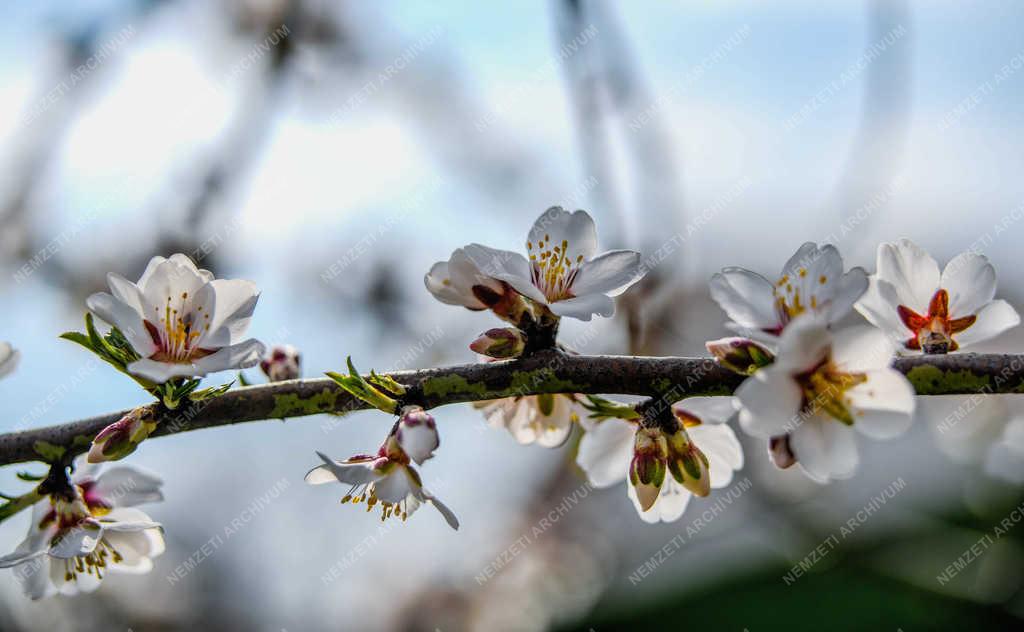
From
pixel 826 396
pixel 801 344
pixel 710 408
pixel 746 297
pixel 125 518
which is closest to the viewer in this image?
pixel 801 344

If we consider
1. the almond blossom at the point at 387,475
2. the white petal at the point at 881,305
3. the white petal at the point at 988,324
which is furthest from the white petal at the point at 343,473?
the white petal at the point at 988,324

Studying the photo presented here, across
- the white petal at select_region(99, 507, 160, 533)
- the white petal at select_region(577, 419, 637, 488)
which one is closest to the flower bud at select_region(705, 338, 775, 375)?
the white petal at select_region(577, 419, 637, 488)

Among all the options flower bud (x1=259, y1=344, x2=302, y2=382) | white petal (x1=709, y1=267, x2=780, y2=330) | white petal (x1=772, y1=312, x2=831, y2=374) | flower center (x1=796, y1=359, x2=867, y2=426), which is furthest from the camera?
flower bud (x1=259, y1=344, x2=302, y2=382)

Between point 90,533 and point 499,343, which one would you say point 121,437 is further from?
point 499,343

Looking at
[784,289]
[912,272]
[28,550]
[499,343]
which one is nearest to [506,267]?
[499,343]

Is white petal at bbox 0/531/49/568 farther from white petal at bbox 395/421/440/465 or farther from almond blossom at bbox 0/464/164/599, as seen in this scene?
white petal at bbox 395/421/440/465

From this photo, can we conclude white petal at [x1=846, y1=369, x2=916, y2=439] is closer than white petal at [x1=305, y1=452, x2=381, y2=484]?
Yes

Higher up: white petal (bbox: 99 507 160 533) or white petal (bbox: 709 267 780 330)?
white petal (bbox: 709 267 780 330)
